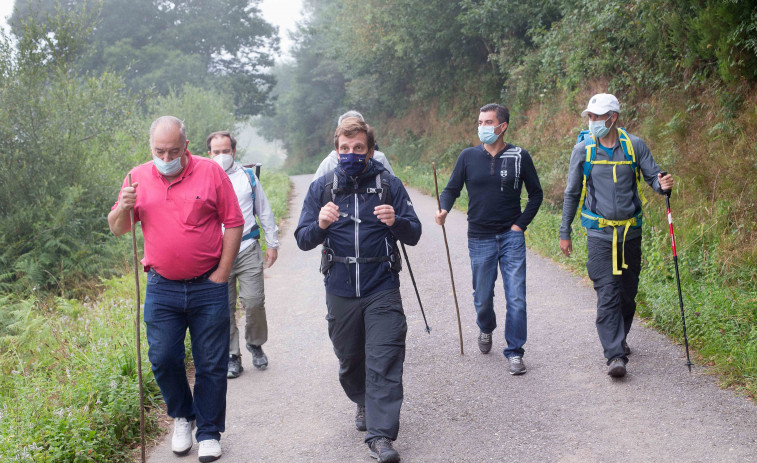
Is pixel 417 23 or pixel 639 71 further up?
pixel 417 23

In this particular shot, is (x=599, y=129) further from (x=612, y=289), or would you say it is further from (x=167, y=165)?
(x=167, y=165)

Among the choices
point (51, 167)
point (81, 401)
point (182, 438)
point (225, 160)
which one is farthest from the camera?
point (51, 167)

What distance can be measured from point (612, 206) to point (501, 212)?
2.94 ft

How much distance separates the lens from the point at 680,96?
1143 centimetres

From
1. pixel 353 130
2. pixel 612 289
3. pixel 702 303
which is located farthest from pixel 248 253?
pixel 702 303

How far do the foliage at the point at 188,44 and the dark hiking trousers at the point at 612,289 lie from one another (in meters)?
44.0

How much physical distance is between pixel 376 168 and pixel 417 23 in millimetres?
23801

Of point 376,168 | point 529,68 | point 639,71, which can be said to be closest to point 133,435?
point 376,168

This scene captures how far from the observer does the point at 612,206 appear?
5469mm

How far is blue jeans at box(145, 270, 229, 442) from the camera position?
14.4ft

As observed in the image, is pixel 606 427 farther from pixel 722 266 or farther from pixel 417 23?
pixel 417 23

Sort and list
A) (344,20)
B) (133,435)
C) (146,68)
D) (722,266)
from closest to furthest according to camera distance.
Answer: (133,435) → (722,266) → (344,20) → (146,68)

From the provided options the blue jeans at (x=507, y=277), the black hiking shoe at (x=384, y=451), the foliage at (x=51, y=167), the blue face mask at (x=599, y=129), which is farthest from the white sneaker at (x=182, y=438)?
the foliage at (x=51, y=167)

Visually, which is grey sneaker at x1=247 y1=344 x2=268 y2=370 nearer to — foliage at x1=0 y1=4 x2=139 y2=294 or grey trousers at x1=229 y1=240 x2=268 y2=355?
grey trousers at x1=229 y1=240 x2=268 y2=355
